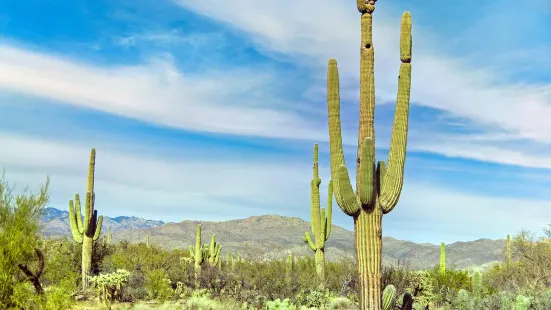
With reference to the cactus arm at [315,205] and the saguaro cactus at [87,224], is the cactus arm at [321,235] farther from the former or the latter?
the saguaro cactus at [87,224]

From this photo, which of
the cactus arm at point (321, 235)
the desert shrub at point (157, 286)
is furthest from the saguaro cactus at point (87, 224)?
the cactus arm at point (321, 235)

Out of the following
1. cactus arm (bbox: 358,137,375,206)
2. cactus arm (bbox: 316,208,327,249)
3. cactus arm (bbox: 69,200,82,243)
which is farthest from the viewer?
cactus arm (bbox: 69,200,82,243)

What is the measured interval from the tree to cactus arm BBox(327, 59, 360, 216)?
6729 millimetres

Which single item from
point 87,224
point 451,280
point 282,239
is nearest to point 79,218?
point 87,224

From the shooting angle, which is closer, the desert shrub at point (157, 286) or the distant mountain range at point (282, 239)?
the desert shrub at point (157, 286)

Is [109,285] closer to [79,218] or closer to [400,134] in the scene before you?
[79,218]

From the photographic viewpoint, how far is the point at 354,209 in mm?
11578

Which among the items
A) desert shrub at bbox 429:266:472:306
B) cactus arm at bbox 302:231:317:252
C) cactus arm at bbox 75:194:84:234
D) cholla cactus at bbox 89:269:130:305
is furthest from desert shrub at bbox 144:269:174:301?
desert shrub at bbox 429:266:472:306

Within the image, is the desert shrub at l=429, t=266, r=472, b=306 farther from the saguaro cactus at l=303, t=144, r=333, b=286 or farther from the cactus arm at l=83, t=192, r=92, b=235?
the cactus arm at l=83, t=192, r=92, b=235

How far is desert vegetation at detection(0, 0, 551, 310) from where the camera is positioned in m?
11.7

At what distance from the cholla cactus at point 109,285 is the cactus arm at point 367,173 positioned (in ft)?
40.1

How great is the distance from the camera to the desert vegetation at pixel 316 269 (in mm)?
11672

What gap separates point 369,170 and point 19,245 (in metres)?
7.56

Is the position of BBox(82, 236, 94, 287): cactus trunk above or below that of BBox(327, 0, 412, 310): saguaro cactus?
below
